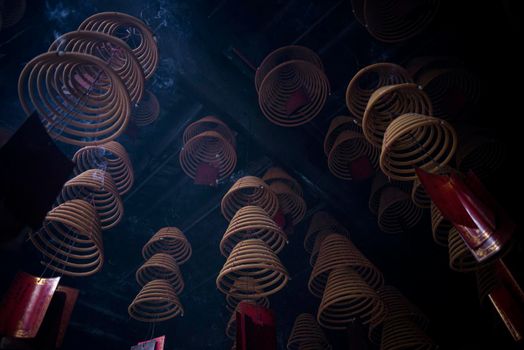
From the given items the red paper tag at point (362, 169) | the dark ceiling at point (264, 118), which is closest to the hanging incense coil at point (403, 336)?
the dark ceiling at point (264, 118)

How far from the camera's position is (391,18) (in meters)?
4.65

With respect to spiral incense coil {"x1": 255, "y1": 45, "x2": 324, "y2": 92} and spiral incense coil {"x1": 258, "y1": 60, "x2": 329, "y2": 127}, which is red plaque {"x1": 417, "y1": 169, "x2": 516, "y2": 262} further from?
spiral incense coil {"x1": 255, "y1": 45, "x2": 324, "y2": 92}

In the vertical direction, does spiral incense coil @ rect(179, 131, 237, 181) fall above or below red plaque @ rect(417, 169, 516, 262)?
above

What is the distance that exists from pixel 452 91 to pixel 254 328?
410cm

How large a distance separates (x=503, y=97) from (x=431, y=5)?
2.26 meters

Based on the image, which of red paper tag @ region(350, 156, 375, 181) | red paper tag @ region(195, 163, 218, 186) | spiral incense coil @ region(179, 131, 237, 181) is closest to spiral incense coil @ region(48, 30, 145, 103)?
red paper tag @ region(195, 163, 218, 186)

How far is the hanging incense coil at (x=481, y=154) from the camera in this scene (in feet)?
15.5

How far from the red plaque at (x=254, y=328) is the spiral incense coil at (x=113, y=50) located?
2.56 m

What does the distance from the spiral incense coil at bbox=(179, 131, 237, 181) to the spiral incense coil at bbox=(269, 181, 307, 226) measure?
2.67 feet

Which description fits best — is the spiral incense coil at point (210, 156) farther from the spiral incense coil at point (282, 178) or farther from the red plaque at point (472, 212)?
the red plaque at point (472, 212)

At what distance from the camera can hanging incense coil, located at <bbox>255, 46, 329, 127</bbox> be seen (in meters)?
4.72

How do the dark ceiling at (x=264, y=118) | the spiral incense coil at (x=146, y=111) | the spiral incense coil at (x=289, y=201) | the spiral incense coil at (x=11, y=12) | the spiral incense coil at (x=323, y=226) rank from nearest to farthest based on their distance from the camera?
the spiral incense coil at (x=11, y=12) → the dark ceiling at (x=264, y=118) → the spiral incense coil at (x=289, y=201) → the spiral incense coil at (x=146, y=111) → the spiral incense coil at (x=323, y=226)

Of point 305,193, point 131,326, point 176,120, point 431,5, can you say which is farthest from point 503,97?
point 131,326

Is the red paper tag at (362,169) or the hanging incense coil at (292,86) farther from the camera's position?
the red paper tag at (362,169)
